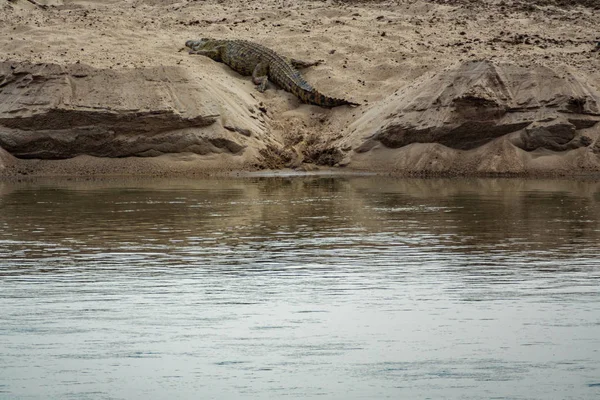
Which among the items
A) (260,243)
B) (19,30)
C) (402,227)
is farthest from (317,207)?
(19,30)

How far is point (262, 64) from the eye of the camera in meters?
25.5

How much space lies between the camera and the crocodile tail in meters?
24.2

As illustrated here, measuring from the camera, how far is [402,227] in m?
11.6

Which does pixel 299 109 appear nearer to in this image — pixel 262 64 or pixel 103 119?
pixel 262 64

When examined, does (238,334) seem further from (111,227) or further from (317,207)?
(317,207)

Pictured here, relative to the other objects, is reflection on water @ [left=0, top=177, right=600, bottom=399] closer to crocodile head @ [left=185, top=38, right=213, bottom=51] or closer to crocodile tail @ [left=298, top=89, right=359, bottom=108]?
crocodile tail @ [left=298, top=89, right=359, bottom=108]

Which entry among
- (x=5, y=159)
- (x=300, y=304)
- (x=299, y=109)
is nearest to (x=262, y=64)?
(x=299, y=109)

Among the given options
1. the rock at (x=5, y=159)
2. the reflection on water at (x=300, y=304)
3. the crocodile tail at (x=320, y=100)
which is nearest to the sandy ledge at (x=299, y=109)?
the rock at (x=5, y=159)

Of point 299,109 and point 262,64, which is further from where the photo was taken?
point 262,64

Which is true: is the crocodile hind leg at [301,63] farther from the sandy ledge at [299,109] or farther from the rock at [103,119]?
the rock at [103,119]

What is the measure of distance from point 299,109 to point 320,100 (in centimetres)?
52

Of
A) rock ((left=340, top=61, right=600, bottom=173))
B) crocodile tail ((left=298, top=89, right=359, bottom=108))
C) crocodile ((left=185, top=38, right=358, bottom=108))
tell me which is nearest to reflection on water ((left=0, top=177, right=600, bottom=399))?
rock ((left=340, top=61, right=600, bottom=173))

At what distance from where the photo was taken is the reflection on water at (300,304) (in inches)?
214

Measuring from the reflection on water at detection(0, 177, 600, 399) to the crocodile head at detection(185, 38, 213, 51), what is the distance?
1343 cm
